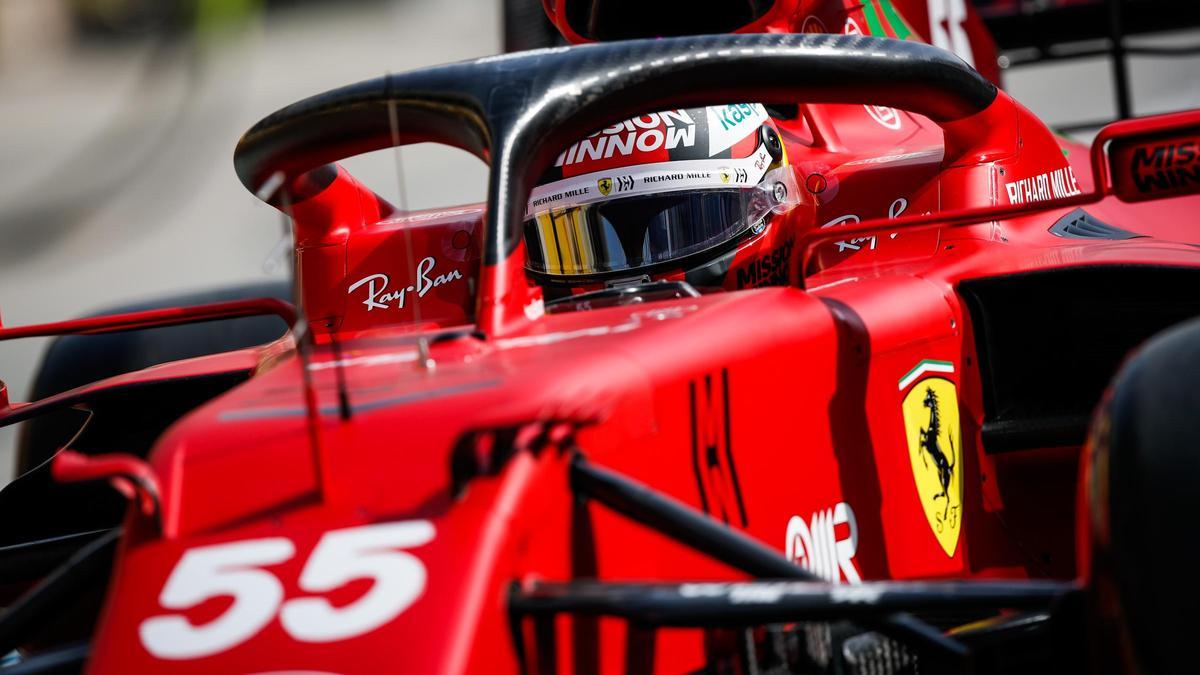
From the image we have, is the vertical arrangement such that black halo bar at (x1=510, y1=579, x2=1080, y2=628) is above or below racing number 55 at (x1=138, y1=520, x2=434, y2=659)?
below

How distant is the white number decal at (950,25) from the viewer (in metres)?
4.42

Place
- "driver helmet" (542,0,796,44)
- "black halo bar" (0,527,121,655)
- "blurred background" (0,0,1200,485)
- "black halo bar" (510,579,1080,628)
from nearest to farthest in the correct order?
"black halo bar" (510,579,1080,628), "black halo bar" (0,527,121,655), "driver helmet" (542,0,796,44), "blurred background" (0,0,1200,485)

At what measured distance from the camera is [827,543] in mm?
1946

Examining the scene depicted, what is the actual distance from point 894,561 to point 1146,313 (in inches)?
29.3

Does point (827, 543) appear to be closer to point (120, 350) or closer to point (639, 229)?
point (639, 229)

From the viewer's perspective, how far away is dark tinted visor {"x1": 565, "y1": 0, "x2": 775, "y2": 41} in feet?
12.2

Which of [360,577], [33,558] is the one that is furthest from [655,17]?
[360,577]

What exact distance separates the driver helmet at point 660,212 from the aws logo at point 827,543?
788mm

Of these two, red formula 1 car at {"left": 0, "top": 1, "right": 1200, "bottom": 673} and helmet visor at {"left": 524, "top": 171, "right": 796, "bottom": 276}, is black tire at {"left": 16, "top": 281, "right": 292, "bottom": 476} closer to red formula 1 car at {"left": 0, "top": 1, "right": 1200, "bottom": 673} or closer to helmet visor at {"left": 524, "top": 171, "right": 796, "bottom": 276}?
red formula 1 car at {"left": 0, "top": 1, "right": 1200, "bottom": 673}

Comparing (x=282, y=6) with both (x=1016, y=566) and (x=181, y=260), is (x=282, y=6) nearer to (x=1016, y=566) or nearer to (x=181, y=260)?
(x=181, y=260)

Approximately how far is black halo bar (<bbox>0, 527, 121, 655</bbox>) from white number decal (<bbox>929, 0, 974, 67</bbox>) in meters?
3.30

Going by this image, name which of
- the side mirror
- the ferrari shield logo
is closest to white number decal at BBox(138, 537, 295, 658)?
the ferrari shield logo

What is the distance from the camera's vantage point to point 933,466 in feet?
7.25

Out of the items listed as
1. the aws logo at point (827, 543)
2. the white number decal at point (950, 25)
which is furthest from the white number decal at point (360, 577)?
the white number decal at point (950, 25)
